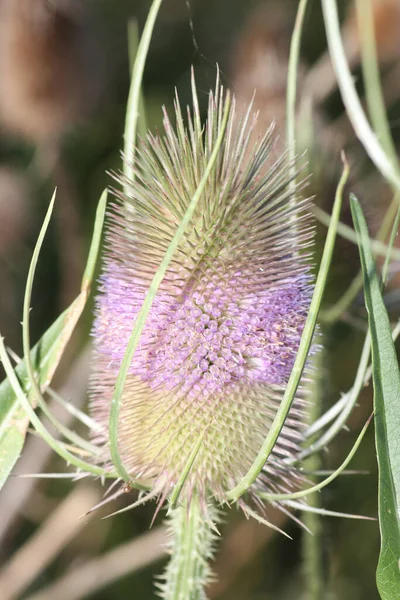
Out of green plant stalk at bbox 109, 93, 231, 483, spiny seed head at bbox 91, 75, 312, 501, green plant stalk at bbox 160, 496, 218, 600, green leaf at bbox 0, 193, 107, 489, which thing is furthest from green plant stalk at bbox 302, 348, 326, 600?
green plant stalk at bbox 109, 93, 231, 483

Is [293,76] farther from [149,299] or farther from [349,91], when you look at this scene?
[149,299]

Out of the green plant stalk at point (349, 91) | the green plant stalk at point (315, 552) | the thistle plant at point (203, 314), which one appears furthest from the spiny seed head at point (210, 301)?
the green plant stalk at point (315, 552)

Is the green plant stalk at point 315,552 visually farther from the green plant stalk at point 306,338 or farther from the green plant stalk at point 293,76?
the green plant stalk at point 306,338

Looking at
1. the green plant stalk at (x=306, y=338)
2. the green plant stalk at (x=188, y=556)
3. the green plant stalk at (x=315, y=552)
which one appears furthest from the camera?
the green plant stalk at (x=315, y=552)

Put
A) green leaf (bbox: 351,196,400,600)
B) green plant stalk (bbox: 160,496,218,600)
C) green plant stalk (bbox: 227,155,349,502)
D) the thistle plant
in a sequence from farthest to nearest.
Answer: green plant stalk (bbox: 160,496,218,600) < the thistle plant < green leaf (bbox: 351,196,400,600) < green plant stalk (bbox: 227,155,349,502)

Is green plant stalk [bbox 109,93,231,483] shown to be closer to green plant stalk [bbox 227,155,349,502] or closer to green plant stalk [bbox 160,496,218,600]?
green plant stalk [bbox 227,155,349,502]

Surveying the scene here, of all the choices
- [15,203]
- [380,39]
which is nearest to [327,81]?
[380,39]
